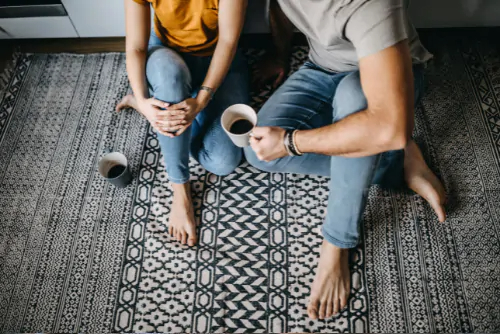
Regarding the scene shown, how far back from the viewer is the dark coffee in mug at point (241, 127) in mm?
1137

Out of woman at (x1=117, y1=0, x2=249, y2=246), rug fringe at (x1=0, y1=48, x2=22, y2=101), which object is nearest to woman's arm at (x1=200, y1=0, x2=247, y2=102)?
woman at (x1=117, y1=0, x2=249, y2=246)

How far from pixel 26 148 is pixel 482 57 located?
194cm

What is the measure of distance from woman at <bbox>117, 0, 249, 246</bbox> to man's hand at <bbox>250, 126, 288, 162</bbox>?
255 millimetres

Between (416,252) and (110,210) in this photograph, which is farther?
(110,210)

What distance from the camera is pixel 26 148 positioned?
5.08 feet

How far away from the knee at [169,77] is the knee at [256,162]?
0.93ft

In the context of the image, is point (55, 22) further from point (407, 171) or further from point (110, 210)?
point (407, 171)

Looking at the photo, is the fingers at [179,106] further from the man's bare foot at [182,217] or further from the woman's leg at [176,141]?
the man's bare foot at [182,217]

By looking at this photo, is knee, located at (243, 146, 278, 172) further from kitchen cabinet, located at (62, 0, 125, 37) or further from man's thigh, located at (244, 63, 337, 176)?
kitchen cabinet, located at (62, 0, 125, 37)

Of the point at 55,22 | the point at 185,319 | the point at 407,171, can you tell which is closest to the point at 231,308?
the point at 185,319

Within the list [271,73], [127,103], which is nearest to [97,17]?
[127,103]

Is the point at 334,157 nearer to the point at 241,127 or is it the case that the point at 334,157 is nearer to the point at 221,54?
the point at 241,127

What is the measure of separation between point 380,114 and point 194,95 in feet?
2.21

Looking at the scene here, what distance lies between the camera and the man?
858mm
